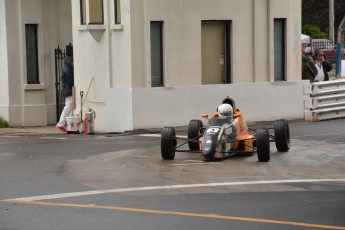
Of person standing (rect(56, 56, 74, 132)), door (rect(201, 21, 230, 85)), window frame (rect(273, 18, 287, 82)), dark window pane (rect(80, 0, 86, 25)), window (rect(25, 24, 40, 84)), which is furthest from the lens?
window (rect(25, 24, 40, 84))

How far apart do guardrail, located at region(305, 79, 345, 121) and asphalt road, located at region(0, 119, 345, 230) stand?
17.9 feet

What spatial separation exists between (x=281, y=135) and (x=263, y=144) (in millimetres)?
1574

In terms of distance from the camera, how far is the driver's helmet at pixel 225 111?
17.1m

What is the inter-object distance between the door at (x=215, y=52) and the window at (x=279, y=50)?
1.58m

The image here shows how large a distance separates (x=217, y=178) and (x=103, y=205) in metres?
2.88

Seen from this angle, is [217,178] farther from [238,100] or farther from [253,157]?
[238,100]

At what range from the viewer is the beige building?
2358cm

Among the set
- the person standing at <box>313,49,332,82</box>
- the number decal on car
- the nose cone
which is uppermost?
the person standing at <box>313,49,332,82</box>

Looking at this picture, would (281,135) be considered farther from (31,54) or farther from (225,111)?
(31,54)

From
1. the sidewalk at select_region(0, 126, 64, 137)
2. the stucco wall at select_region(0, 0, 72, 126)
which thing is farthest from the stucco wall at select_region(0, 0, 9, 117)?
the sidewalk at select_region(0, 126, 64, 137)

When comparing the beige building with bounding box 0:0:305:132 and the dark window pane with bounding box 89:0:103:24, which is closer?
the beige building with bounding box 0:0:305:132

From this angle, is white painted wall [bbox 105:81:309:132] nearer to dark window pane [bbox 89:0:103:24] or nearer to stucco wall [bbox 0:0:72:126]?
dark window pane [bbox 89:0:103:24]

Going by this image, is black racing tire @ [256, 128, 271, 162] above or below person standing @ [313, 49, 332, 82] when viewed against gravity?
below

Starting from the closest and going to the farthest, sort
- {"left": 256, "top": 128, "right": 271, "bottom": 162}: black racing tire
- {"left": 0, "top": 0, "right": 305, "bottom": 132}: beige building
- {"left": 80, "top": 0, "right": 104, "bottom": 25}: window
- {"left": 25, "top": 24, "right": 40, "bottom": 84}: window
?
{"left": 256, "top": 128, "right": 271, "bottom": 162}: black racing tire < {"left": 0, "top": 0, "right": 305, "bottom": 132}: beige building < {"left": 80, "top": 0, "right": 104, "bottom": 25}: window < {"left": 25, "top": 24, "right": 40, "bottom": 84}: window
